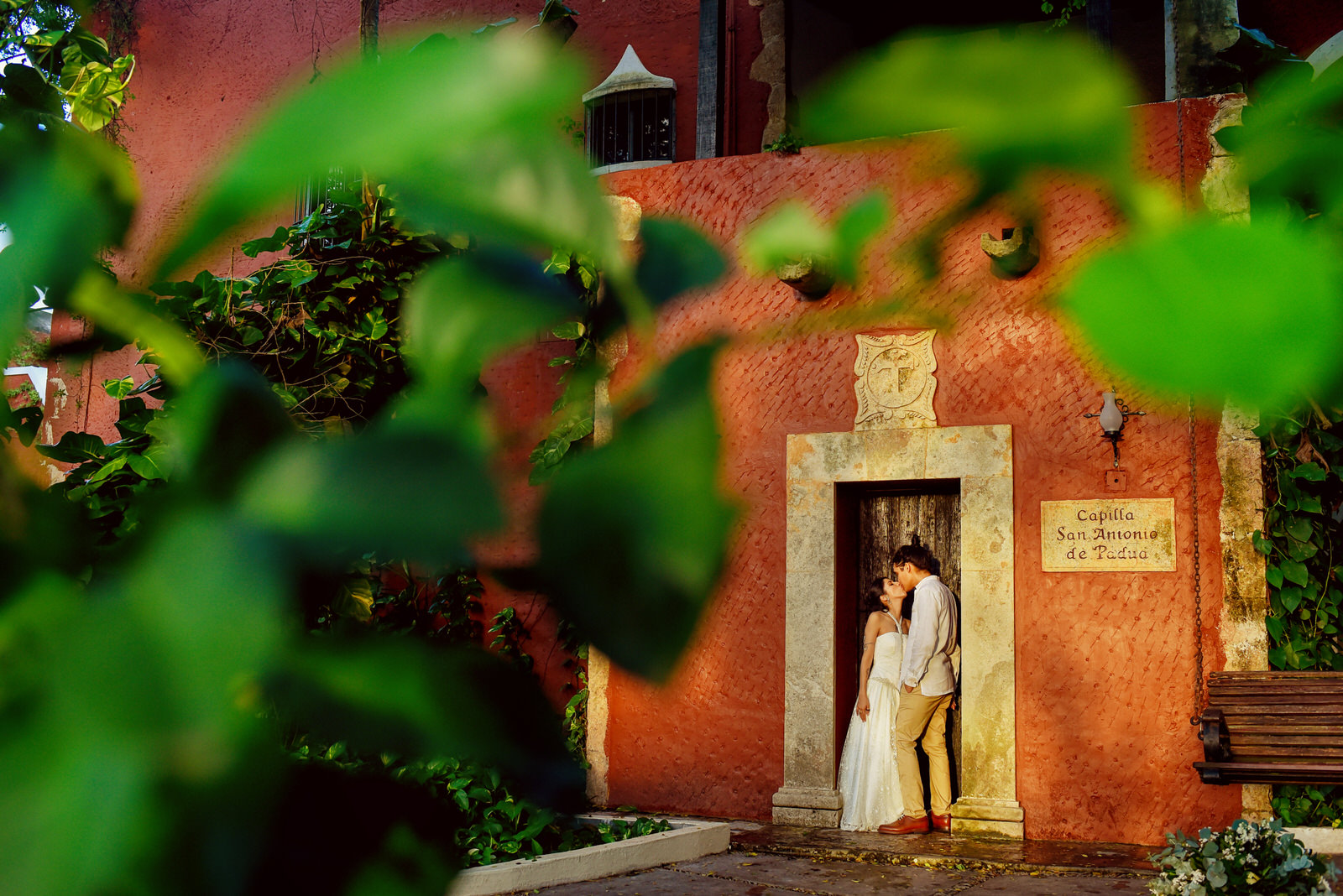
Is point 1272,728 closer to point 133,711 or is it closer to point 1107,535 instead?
point 1107,535

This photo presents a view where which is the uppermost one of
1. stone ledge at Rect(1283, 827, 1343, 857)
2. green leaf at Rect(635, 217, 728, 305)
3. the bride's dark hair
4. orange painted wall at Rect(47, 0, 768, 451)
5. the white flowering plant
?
orange painted wall at Rect(47, 0, 768, 451)

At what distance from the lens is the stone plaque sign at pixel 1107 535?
5.43m

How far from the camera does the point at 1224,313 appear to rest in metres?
0.23

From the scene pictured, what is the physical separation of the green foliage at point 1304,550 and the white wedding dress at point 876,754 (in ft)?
5.90

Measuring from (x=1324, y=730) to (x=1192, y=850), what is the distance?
5.28 ft

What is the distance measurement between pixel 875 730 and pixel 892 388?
180 centimetres

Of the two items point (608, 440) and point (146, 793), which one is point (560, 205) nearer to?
point (608, 440)

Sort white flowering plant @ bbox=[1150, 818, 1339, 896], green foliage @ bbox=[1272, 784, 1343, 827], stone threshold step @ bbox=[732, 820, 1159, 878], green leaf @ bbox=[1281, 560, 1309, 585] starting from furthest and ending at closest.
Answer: green leaf @ bbox=[1281, 560, 1309, 585] → green foliage @ bbox=[1272, 784, 1343, 827] → stone threshold step @ bbox=[732, 820, 1159, 878] → white flowering plant @ bbox=[1150, 818, 1339, 896]

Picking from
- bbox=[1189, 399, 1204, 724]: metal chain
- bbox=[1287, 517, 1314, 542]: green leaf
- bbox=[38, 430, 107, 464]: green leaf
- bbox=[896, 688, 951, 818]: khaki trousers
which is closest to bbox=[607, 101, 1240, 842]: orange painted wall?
bbox=[1189, 399, 1204, 724]: metal chain

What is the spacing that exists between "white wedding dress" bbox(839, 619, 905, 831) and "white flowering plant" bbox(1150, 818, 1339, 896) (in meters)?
2.25

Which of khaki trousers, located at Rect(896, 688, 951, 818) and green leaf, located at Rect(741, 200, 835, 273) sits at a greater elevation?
green leaf, located at Rect(741, 200, 835, 273)

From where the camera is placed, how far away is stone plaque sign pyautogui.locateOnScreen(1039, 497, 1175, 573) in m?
5.43

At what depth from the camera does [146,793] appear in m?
0.25

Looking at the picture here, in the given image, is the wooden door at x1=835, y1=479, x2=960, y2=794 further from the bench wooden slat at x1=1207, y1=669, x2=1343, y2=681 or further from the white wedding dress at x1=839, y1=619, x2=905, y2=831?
the bench wooden slat at x1=1207, y1=669, x2=1343, y2=681
